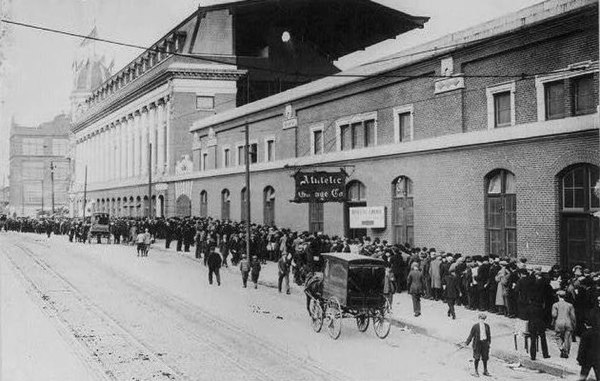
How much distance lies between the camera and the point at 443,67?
78.2 feet

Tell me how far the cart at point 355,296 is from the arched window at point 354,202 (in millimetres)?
12721

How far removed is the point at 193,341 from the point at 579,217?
Answer: 11.5 meters

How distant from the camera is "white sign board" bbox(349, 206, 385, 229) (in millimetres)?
26734

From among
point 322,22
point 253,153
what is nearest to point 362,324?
point 253,153

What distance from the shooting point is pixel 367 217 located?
2731 cm

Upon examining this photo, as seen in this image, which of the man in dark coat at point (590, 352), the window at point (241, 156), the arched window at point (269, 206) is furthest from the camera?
the window at point (241, 156)

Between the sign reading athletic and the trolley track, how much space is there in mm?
8216

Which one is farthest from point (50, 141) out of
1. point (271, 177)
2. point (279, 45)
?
point (271, 177)

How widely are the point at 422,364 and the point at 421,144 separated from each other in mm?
13238

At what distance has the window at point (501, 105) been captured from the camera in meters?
21.0

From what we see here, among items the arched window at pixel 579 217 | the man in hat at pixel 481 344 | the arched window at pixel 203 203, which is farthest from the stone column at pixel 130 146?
the man in hat at pixel 481 344

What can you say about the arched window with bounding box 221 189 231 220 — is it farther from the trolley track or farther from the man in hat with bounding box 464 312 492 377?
the man in hat with bounding box 464 312 492 377

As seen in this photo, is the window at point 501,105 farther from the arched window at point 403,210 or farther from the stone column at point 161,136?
the stone column at point 161,136

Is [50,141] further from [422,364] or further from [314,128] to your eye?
[422,364]
